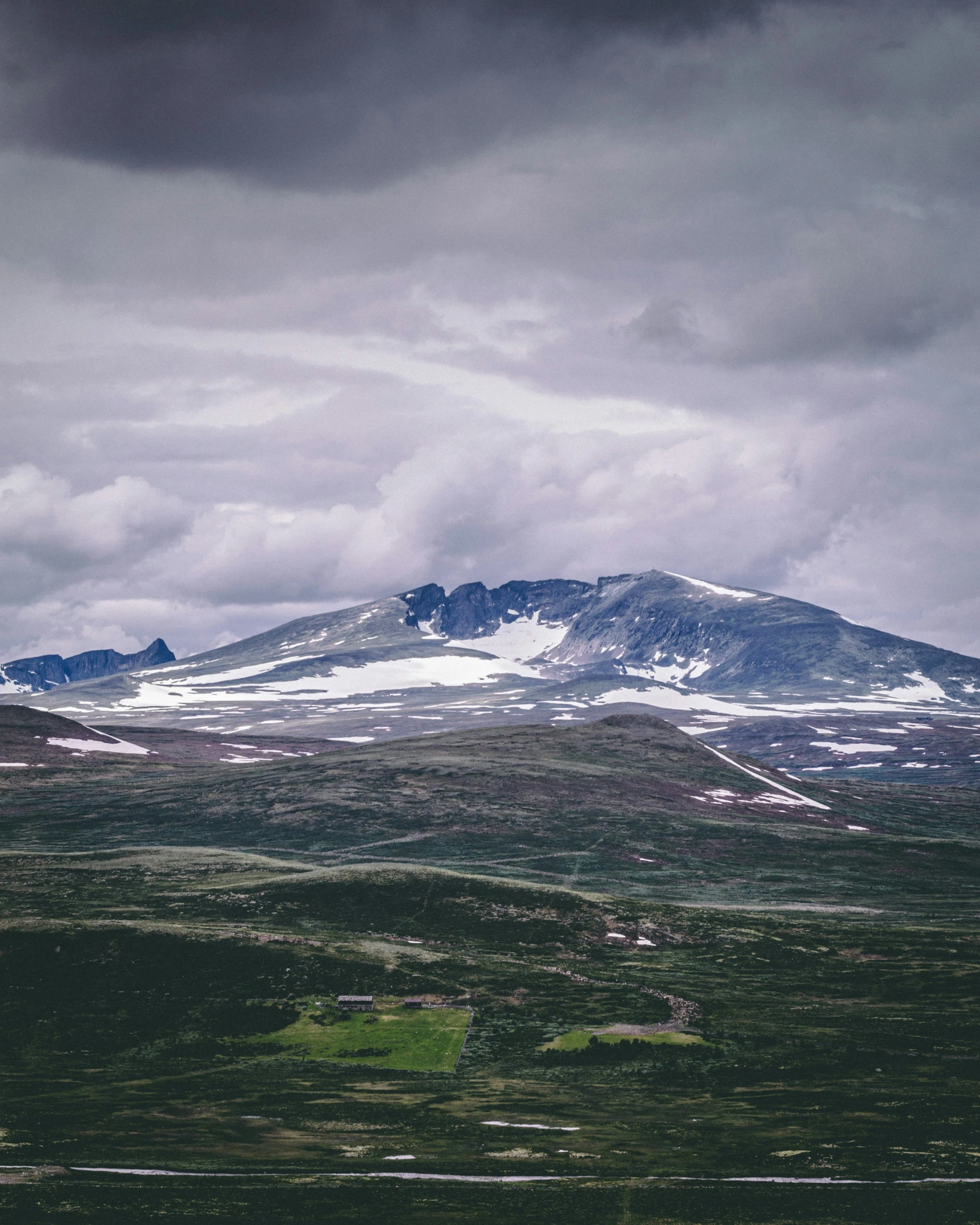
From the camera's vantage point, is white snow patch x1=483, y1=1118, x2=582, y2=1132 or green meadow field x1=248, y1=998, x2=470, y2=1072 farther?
green meadow field x1=248, y1=998, x2=470, y2=1072

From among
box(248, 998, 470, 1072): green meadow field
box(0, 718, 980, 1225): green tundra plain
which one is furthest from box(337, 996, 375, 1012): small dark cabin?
box(0, 718, 980, 1225): green tundra plain

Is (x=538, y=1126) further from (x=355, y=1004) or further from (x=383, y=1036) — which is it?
(x=355, y=1004)

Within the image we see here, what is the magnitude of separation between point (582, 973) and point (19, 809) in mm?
142088

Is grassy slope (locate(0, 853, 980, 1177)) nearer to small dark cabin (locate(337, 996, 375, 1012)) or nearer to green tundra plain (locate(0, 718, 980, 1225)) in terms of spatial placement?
green tundra plain (locate(0, 718, 980, 1225))

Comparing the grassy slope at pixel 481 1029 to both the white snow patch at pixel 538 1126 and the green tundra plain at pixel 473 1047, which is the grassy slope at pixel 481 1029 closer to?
the green tundra plain at pixel 473 1047

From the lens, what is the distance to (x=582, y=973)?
9681 centimetres

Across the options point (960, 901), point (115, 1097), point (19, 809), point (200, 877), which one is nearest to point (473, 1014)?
point (115, 1097)

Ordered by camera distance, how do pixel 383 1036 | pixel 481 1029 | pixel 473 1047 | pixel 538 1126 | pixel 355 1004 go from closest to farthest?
pixel 538 1126
pixel 473 1047
pixel 383 1036
pixel 481 1029
pixel 355 1004

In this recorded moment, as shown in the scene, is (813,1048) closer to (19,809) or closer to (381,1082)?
(381,1082)

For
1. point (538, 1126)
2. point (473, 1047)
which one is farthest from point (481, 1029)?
point (538, 1126)

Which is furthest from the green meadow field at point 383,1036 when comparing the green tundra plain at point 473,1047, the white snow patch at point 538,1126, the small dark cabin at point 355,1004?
the white snow patch at point 538,1126

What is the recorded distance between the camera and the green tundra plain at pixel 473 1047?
4441 centimetres

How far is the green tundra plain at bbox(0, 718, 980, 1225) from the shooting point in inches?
1748

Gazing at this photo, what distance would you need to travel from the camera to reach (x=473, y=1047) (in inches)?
2933
